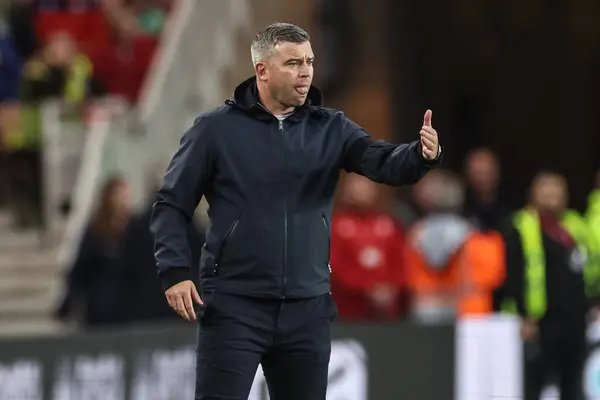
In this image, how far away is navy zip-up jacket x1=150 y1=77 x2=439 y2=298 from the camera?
679 cm

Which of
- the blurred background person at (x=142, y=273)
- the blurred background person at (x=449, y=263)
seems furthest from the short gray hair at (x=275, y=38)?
the blurred background person at (x=449, y=263)

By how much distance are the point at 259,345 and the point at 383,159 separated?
0.91 metres

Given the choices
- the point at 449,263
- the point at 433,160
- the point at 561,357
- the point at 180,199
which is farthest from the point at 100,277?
the point at 433,160

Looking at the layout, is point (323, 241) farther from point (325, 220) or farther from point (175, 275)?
point (175, 275)

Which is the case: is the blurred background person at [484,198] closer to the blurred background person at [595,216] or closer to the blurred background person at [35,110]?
the blurred background person at [595,216]

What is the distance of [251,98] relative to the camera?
6938 millimetres

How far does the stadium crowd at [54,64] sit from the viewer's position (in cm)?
1559

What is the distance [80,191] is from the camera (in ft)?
49.9

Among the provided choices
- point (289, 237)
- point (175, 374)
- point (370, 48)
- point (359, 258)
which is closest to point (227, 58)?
point (370, 48)

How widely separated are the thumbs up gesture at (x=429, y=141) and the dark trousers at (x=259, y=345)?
80 centimetres

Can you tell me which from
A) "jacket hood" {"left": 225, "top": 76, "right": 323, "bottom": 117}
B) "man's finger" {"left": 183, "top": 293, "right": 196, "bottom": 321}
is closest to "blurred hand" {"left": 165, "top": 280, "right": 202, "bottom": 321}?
"man's finger" {"left": 183, "top": 293, "right": 196, "bottom": 321}

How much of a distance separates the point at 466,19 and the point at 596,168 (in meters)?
2.32

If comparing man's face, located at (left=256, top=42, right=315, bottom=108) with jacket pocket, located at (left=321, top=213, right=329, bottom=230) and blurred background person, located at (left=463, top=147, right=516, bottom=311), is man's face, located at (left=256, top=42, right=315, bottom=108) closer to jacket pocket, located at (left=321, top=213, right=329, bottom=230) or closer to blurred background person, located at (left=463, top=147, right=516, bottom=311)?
jacket pocket, located at (left=321, top=213, right=329, bottom=230)

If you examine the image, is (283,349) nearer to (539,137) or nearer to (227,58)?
(227,58)
